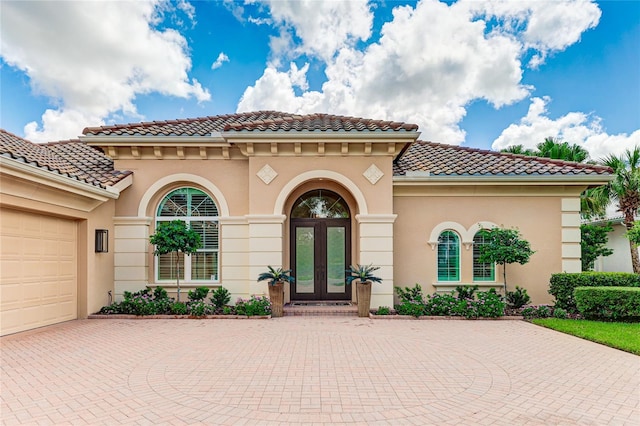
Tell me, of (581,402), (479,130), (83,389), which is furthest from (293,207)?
→ (479,130)

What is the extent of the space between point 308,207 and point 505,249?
6.14 m

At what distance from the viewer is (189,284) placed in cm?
1020

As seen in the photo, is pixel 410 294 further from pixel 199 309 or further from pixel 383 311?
pixel 199 309

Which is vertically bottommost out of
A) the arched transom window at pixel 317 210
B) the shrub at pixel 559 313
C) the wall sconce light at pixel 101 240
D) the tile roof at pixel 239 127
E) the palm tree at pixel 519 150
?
the shrub at pixel 559 313

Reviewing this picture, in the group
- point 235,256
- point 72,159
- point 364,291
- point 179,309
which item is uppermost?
point 72,159

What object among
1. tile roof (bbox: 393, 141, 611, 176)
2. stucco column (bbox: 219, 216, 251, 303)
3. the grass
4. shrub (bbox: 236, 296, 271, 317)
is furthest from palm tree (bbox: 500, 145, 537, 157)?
shrub (bbox: 236, 296, 271, 317)

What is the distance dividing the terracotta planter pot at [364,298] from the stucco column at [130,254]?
6680 millimetres

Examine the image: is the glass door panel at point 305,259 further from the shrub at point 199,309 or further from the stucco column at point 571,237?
the stucco column at point 571,237

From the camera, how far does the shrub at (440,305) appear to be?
929cm

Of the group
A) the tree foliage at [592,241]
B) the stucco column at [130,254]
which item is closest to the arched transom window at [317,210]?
the stucco column at [130,254]

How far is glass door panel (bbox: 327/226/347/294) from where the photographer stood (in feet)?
36.2

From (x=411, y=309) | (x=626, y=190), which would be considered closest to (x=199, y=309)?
(x=411, y=309)

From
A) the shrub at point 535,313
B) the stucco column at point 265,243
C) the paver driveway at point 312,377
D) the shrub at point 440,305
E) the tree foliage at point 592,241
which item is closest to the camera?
the paver driveway at point 312,377

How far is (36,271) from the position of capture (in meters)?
7.73
